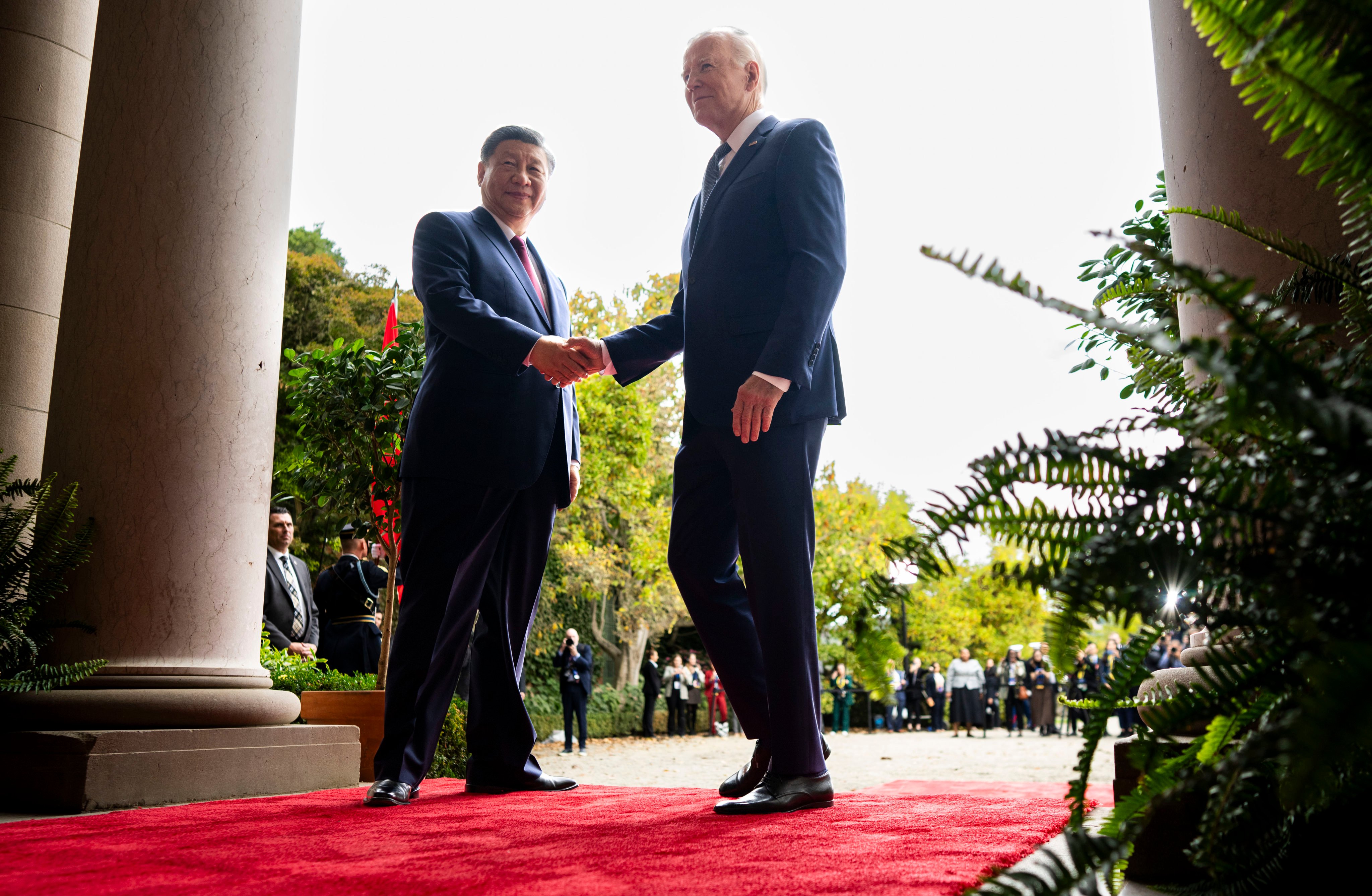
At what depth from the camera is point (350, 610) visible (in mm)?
9383

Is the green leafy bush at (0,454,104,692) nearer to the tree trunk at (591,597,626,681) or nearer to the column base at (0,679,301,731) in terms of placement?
the column base at (0,679,301,731)

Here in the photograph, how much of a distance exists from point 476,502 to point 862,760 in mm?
12595

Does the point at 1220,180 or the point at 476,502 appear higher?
the point at 1220,180

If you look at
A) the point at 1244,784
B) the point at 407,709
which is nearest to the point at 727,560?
the point at 407,709

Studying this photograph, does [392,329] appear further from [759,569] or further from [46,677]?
[759,569]

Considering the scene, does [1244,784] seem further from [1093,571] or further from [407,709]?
[407,709]

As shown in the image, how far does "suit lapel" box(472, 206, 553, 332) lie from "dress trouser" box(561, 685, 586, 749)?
15.4m

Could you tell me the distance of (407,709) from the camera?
3703 mm

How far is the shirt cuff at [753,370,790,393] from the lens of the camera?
3174 mm

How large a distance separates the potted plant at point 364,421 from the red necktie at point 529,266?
8.90 ft

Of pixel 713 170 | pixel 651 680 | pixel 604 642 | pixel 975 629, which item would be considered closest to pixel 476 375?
pixel 713 170

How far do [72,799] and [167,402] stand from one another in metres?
1.61

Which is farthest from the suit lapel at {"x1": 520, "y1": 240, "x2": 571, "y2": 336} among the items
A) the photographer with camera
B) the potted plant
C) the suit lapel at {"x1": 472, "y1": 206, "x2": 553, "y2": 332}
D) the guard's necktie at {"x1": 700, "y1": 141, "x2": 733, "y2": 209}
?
the photographer with camera

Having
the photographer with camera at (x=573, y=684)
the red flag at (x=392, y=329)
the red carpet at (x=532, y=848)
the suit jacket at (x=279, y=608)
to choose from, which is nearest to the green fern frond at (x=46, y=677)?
the red carpet at (x=532, y=848)
